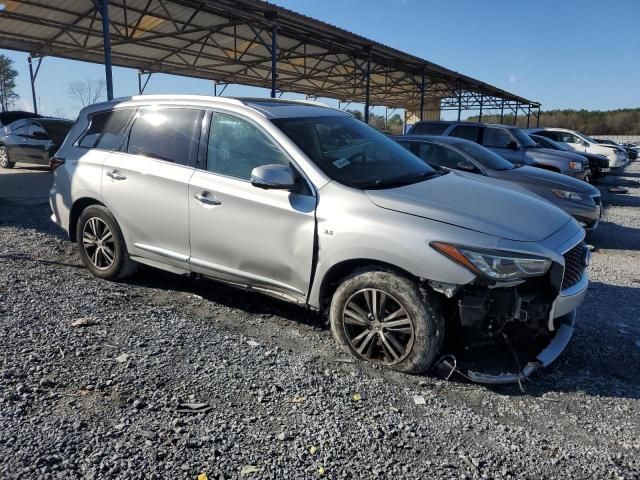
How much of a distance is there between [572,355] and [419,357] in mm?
1320

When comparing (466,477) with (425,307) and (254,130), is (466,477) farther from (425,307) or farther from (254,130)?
(254,130)

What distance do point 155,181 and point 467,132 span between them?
8.84 metres

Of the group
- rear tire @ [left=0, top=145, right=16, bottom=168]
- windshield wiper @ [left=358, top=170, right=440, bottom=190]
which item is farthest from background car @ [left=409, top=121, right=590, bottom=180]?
rear tire @ [left=0, top=145, right=16, bottom=168]

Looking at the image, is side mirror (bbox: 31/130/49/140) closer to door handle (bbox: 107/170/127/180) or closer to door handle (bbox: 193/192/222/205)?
door handle (bbox: 107/170/127/180)

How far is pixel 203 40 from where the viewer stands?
16.9 metres

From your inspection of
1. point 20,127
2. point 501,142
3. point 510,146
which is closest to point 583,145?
point 501,142

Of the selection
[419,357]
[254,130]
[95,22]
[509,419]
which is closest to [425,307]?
[419,357]

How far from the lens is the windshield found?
3752 mm

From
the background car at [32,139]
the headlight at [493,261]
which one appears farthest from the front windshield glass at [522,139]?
the background car at [32,139]

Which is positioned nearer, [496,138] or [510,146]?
[510,146]

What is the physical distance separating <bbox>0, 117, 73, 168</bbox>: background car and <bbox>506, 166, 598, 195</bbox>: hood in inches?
462

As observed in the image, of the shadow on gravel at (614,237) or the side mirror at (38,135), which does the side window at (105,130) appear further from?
the side mirror at (38,135)

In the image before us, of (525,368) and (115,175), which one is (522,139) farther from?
(115,175)

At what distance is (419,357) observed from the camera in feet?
10.6
